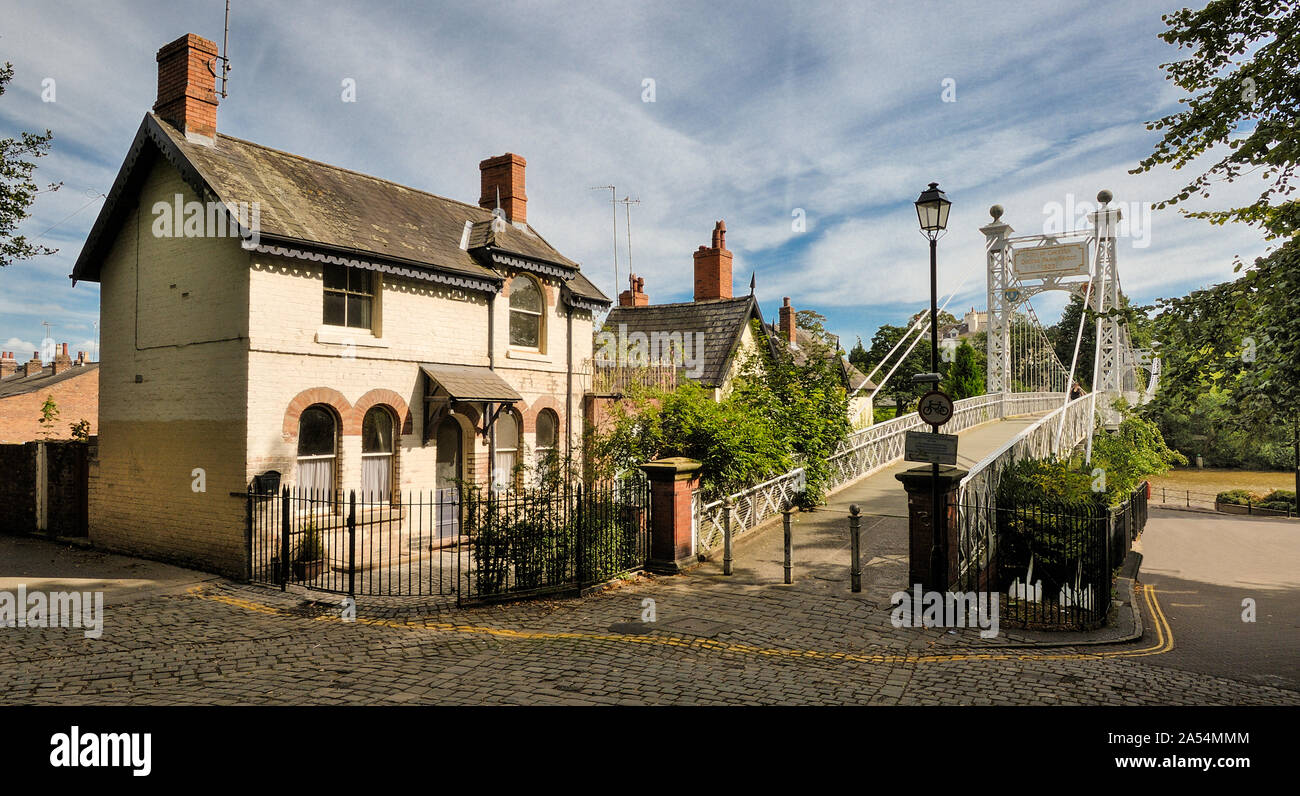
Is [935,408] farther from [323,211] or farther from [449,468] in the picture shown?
[323,211]

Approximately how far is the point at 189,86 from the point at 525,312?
7.50 metres

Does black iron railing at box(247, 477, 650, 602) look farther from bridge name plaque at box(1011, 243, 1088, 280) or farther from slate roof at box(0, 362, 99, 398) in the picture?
bridge name plaque at box(1011, 243, 1088, 280)

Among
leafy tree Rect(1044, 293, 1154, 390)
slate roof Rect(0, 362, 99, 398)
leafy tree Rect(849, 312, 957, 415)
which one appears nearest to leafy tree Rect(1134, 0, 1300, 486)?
leafy tree Rect(849, 312, 957, 415)

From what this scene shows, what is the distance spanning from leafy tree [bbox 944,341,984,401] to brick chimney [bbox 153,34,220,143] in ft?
115

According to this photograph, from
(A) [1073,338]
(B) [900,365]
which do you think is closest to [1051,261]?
(B) [900,365]

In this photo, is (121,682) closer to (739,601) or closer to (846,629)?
(739,601)

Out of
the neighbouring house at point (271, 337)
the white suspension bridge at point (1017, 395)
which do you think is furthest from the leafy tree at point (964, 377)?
A: the neighbouring house at point (271, 337)

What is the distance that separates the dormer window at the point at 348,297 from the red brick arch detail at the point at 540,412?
4038 mm

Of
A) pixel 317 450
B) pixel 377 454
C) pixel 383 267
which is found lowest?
pixel 377 454

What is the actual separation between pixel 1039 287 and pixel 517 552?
39.8 m

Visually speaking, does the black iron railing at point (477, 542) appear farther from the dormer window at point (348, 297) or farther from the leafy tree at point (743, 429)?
the dormer window at point (348, 297)

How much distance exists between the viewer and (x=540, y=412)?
1681 cm

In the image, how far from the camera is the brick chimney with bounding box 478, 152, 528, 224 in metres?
18.5
